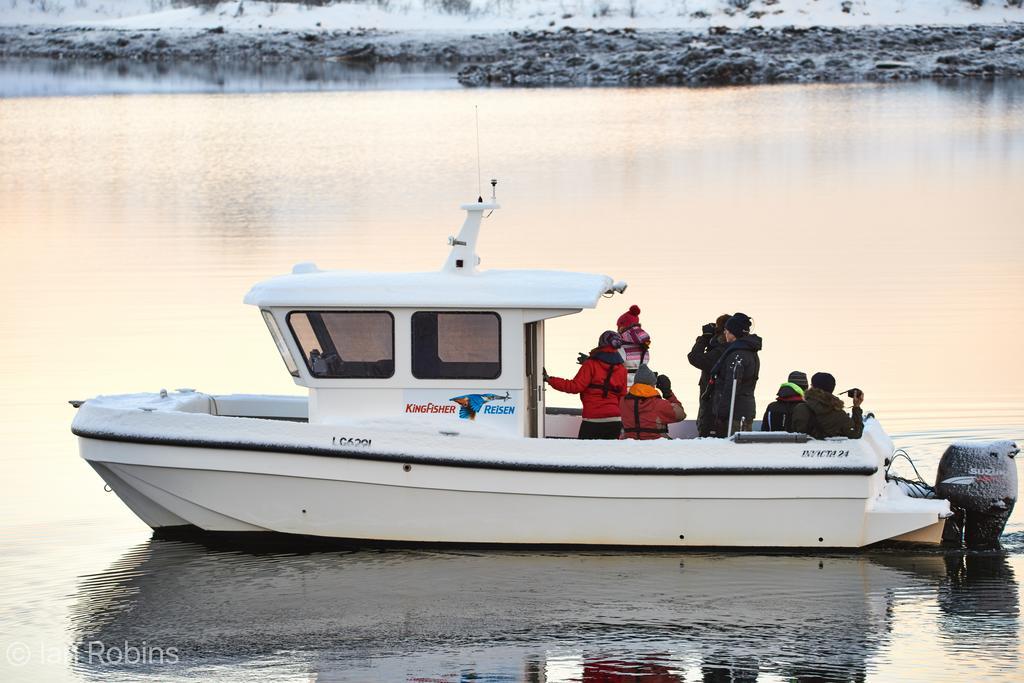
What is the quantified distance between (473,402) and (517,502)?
81 cm

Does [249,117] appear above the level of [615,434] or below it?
above

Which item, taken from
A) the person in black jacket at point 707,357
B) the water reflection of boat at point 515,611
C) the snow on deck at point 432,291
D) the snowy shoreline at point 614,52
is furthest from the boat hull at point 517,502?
the snowy shoreline at point 614,52

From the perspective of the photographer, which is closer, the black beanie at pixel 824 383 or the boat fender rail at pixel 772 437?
the boat fender rail at pixel 772 437

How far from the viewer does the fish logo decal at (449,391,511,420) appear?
40.1 ft

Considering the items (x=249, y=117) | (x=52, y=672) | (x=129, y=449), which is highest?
(x=249, y=117)

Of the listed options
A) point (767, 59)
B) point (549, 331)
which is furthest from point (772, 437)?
A: point (767, 59)

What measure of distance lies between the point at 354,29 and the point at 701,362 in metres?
100

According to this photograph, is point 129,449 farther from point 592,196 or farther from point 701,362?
point 592,196

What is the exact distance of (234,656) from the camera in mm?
10562

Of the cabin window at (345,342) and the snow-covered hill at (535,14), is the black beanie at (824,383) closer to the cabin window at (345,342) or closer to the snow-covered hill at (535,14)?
the cabin window at (345,342)

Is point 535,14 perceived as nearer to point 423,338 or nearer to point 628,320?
point 628,320

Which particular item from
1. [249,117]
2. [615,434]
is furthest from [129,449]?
[249,117]

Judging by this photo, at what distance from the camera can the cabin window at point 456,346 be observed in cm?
1225

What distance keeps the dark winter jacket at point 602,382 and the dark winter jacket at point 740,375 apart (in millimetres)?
730
